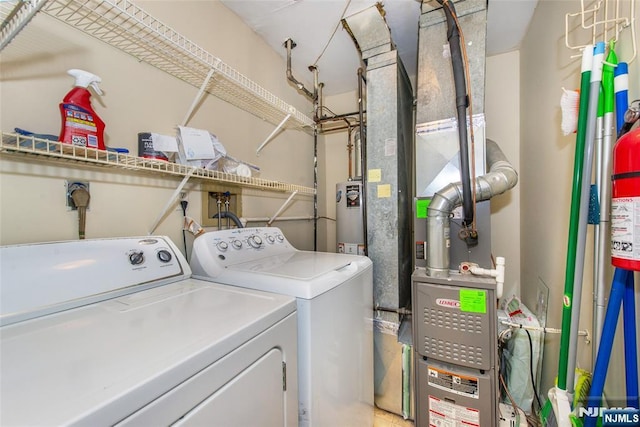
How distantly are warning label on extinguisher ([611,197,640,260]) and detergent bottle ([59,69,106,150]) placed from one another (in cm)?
178

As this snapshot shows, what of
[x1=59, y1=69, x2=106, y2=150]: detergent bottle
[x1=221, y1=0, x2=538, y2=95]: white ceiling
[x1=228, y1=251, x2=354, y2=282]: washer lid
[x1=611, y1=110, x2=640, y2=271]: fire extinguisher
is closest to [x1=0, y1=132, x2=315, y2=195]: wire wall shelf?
[x1=59, y1=69, x2=106, y2=150]: detergent bottle

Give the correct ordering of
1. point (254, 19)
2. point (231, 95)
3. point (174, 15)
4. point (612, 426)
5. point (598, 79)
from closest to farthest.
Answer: point (612, 426), point (598, 79), point (174, 15), point (231, 95), point (254, 19)

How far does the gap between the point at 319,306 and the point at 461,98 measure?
4.95 ft

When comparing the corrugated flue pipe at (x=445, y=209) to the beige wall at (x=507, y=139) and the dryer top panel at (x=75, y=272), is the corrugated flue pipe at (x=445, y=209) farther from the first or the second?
the dryer top panel at (x=75, y=272)

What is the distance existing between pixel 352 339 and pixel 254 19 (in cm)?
235

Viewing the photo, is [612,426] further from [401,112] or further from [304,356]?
[401,112]

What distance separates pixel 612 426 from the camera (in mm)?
851

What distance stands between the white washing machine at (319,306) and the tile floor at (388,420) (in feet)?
0.74

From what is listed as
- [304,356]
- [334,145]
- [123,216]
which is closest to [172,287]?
[123,216]

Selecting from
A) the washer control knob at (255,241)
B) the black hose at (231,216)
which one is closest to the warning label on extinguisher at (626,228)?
the washer control knob at (255,241)

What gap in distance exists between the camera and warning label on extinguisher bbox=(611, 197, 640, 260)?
71 centimetres

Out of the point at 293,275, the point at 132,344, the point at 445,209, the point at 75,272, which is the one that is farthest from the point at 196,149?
the point at 445,209

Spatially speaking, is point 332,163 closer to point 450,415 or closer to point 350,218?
point 350,218

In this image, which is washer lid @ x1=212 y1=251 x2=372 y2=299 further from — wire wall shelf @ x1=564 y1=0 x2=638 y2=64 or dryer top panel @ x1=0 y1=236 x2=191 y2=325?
wire wall shelf @ x1=564 y1=0 x2=638 y2=64
